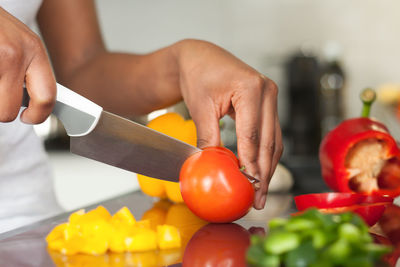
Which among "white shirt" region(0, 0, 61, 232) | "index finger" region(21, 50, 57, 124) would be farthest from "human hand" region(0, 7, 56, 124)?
"white shirt" region(0, 0, 61, 232)

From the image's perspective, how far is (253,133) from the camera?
76 centimetres

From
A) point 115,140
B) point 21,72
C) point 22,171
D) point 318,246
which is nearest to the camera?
point 318,246

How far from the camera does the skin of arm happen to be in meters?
0.77

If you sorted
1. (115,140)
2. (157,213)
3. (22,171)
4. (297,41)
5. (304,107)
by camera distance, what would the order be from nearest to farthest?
(115,140) < (157,213) < (22,171) < (304,107) < (297,41)

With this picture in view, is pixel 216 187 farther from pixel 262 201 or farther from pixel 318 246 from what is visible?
pixel 318 246

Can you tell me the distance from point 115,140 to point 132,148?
0.10ft

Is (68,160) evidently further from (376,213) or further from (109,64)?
(376,213)

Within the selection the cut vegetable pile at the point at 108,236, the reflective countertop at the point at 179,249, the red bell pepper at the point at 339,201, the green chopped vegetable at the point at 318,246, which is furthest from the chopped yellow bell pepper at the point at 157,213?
the green chopped vegetable at the point at 318,246

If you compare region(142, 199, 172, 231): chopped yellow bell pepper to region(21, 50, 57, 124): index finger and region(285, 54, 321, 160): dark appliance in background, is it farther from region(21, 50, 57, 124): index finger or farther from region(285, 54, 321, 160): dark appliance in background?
region(285, 54, 321, 160): dark appliance in background

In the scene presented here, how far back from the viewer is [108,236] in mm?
625

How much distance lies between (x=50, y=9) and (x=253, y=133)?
26.0 inches

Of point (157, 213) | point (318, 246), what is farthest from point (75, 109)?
point (318, 246)

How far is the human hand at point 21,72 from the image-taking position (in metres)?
0.57

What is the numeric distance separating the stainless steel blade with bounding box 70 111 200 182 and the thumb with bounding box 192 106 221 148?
34mm
